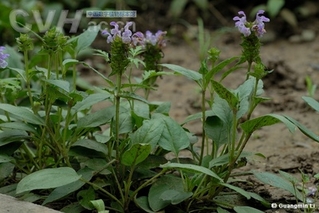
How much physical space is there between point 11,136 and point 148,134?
0.40 metres

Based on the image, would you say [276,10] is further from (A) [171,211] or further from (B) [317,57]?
(A) [171,211]

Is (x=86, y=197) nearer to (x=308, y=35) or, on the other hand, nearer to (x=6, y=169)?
(x=6, y=169)

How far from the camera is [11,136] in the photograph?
1.75 m

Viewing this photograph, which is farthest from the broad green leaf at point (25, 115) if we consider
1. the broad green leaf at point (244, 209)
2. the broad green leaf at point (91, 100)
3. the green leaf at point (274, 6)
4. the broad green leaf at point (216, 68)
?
the green leaf at point (274, 6)

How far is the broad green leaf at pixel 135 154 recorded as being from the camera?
1.54 metres

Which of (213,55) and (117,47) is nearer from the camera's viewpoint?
(117,47)

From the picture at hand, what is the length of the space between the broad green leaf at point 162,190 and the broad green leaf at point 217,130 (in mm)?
161

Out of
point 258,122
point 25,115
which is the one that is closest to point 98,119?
point 25,115

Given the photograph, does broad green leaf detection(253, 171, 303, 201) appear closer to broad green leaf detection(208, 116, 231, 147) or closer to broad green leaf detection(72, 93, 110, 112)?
broad green leaf detection(208, 116, 231, 147)

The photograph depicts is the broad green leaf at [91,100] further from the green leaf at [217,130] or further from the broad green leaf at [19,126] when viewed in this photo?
the green leaf at [217,130]

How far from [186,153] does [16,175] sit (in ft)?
2.17

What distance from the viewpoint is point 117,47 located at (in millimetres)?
1561

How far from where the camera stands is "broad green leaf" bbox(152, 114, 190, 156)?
67.2 inches

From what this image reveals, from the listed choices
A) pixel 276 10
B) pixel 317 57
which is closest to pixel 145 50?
pixel 317 57
